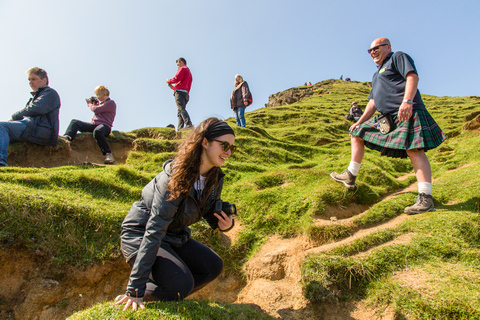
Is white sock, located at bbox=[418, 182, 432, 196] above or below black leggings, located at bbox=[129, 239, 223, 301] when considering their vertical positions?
above

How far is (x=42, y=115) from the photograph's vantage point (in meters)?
8.29

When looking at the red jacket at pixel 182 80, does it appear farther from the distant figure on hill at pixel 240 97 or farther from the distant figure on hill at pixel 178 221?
the distant figure on hill at pixel 178 221

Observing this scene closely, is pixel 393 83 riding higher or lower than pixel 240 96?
lower

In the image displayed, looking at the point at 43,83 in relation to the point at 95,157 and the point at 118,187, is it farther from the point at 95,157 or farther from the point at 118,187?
the point at 118,187

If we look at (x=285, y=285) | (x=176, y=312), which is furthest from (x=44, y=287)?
(x=285, y=285)

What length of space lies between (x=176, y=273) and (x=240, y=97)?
13.2m

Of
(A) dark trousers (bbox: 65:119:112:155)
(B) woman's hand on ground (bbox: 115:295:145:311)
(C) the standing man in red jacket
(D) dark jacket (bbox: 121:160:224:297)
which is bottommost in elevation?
(B) woman's hand on ground (bbox: 115:295:145:311)

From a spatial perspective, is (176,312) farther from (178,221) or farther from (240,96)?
(240,96)

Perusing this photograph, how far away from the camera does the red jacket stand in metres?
13.1

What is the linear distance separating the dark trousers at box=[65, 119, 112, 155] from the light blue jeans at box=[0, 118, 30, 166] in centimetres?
199

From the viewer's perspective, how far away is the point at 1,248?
14.7 feet

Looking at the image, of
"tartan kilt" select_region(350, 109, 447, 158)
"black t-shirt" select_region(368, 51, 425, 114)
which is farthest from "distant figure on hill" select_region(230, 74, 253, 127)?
"tartan kilt" select_region(350, 109, 447, 158)

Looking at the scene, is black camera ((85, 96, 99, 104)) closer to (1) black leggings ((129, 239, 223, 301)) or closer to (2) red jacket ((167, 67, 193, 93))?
(2) red jacket ((167, 67, 193, 93))

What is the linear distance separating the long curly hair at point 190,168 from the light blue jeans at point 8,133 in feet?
19.4
